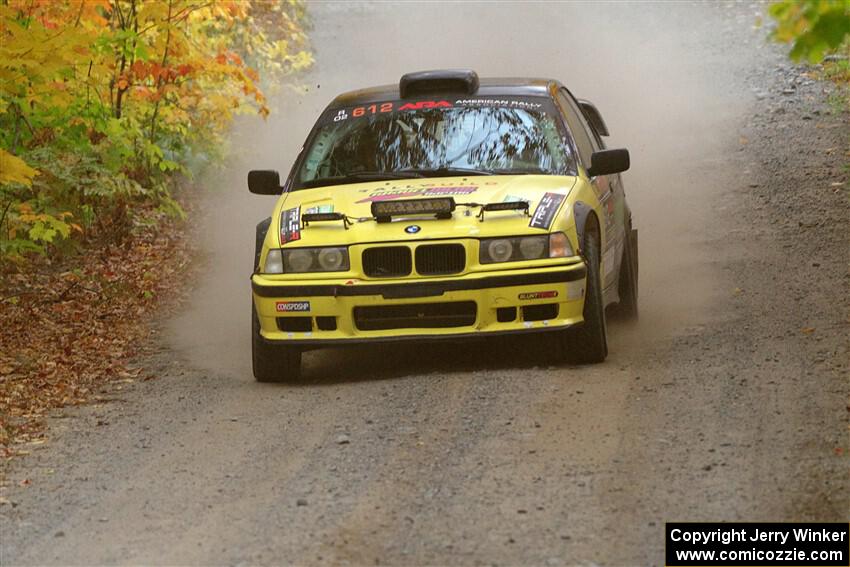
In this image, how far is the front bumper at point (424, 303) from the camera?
8.33m

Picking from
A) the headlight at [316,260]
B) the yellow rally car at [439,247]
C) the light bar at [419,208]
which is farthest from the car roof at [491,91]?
the headlight at [316,260]

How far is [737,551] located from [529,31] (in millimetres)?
23380

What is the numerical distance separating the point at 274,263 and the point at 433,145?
144 cm

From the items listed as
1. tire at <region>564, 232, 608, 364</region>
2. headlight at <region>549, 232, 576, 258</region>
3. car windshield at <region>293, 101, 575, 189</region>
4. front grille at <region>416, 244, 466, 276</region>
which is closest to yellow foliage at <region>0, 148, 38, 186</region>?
car windshield at <region>293, 101, 575, 189</region>

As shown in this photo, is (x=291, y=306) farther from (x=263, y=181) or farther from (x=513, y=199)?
(x=513, y=199)

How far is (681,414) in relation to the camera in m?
7.25

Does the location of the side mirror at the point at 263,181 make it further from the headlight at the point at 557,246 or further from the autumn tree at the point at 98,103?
the headlight at the point at 557,246

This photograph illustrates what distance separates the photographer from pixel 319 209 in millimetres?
8742

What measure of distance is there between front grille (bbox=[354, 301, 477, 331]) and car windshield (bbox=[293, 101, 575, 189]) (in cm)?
109

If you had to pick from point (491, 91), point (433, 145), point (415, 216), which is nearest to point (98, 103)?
point (491, 91)

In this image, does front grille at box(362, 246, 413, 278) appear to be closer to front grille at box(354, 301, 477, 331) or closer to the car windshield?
front grille at box(354, 301, 477, 331)

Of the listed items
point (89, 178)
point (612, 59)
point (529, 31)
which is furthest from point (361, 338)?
point (529, 31)

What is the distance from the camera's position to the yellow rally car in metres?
8.36

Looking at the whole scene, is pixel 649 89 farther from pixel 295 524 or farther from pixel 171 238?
pixel 295 524
